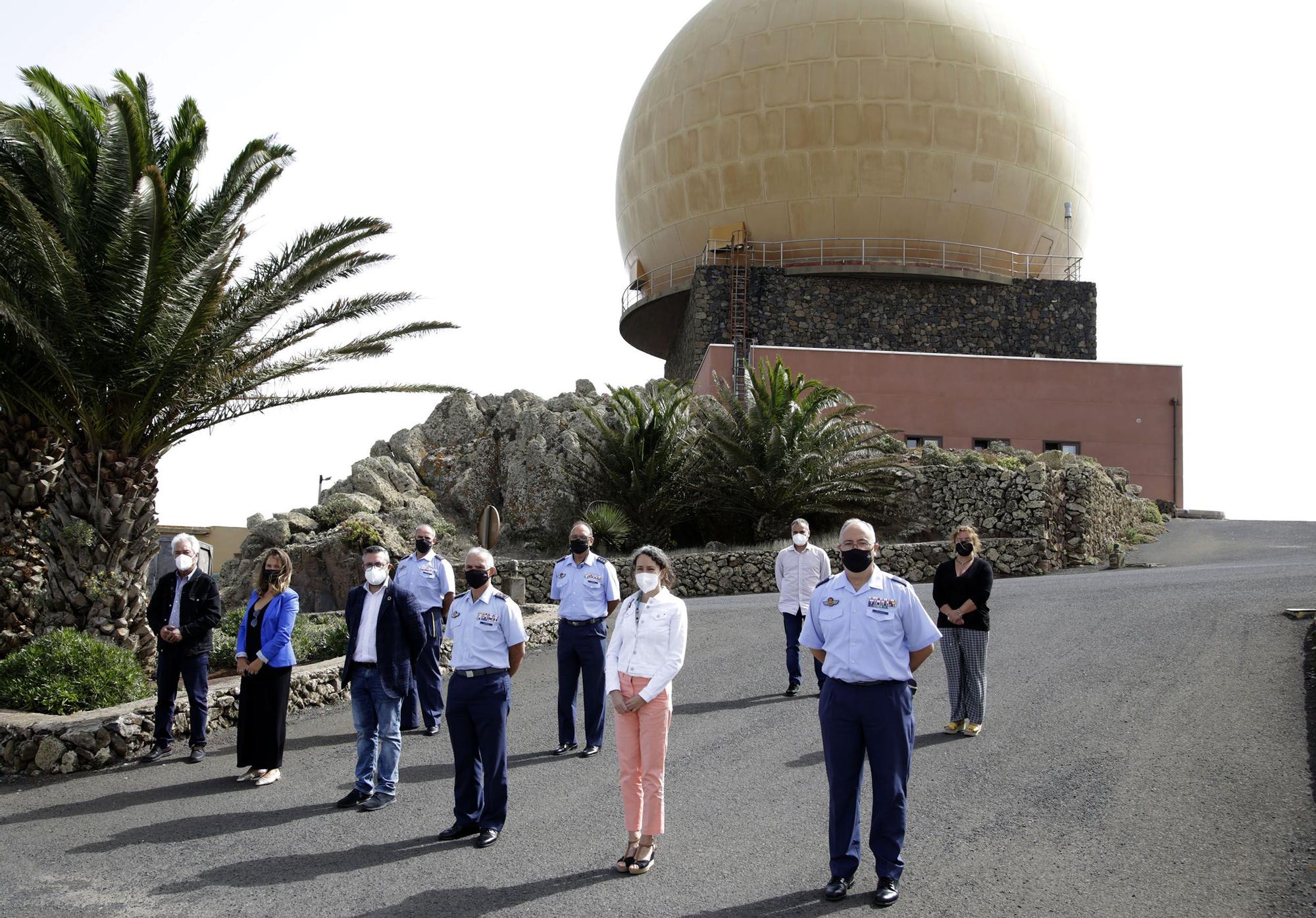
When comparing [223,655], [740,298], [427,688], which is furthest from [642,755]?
[740,298]

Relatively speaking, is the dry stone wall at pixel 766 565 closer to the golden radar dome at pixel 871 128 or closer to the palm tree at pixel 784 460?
the palm tree at pixel 784 460

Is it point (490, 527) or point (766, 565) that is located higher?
point (490, 527)

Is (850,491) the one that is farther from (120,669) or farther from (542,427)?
(120,669)

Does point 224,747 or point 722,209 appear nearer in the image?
point 224,747

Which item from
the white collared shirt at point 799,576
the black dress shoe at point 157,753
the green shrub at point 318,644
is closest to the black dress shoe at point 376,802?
the black dress shoe at point 157,753

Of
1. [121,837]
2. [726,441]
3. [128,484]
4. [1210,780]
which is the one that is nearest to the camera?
[121,837]

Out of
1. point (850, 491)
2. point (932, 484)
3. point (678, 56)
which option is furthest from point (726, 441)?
point (678, 56)

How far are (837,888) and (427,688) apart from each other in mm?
5069

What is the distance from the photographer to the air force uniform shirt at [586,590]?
874 cm

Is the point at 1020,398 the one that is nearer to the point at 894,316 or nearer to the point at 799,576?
the point at 894,316

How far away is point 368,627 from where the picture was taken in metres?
7.25

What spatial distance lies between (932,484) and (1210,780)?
536 inches

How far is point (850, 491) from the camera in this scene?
65.0ft

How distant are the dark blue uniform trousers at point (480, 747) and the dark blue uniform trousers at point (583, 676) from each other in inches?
82.4
